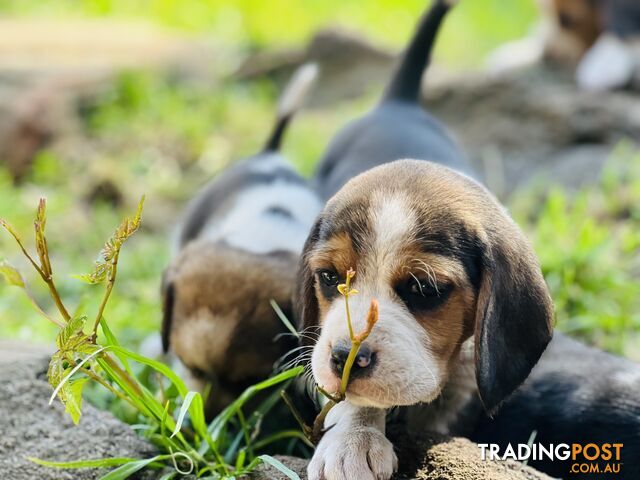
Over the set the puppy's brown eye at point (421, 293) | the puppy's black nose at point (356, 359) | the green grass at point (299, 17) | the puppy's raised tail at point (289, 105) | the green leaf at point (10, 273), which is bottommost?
the puppy's black nose at point (356, 359)

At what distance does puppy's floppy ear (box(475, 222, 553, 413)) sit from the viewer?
9.71 ft

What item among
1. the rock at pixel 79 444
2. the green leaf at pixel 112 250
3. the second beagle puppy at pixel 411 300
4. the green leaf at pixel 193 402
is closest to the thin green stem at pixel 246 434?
the green leaf at pixel 193 402

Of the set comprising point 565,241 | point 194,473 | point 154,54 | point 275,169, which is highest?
point 154,54

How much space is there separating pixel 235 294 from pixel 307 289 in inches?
34.9

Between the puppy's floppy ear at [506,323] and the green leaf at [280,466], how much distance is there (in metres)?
0.68

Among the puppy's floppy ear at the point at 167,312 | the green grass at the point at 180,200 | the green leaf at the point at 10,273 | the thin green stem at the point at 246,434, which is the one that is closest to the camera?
the green leaf at the point at 10,273

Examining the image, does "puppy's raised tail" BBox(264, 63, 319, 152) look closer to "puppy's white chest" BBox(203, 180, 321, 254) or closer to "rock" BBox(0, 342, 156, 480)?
"puppy's white chest" BBox(203, 180, 321, 254)

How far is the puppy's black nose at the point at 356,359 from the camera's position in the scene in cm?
271

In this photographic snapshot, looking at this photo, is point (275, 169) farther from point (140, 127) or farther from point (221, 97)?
point (221, 97)

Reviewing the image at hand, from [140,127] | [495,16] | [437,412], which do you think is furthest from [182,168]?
[495,16]

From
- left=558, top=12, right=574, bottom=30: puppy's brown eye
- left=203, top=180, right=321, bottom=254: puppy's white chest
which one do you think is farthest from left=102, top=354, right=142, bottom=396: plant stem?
left=558, top=12, right=574, bottom=30: puppy's brown eye

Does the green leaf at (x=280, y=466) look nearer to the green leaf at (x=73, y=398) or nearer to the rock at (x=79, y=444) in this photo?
the rock at (x=79, y=444)

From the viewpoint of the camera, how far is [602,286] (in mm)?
5078

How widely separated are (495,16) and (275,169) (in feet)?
29.1
